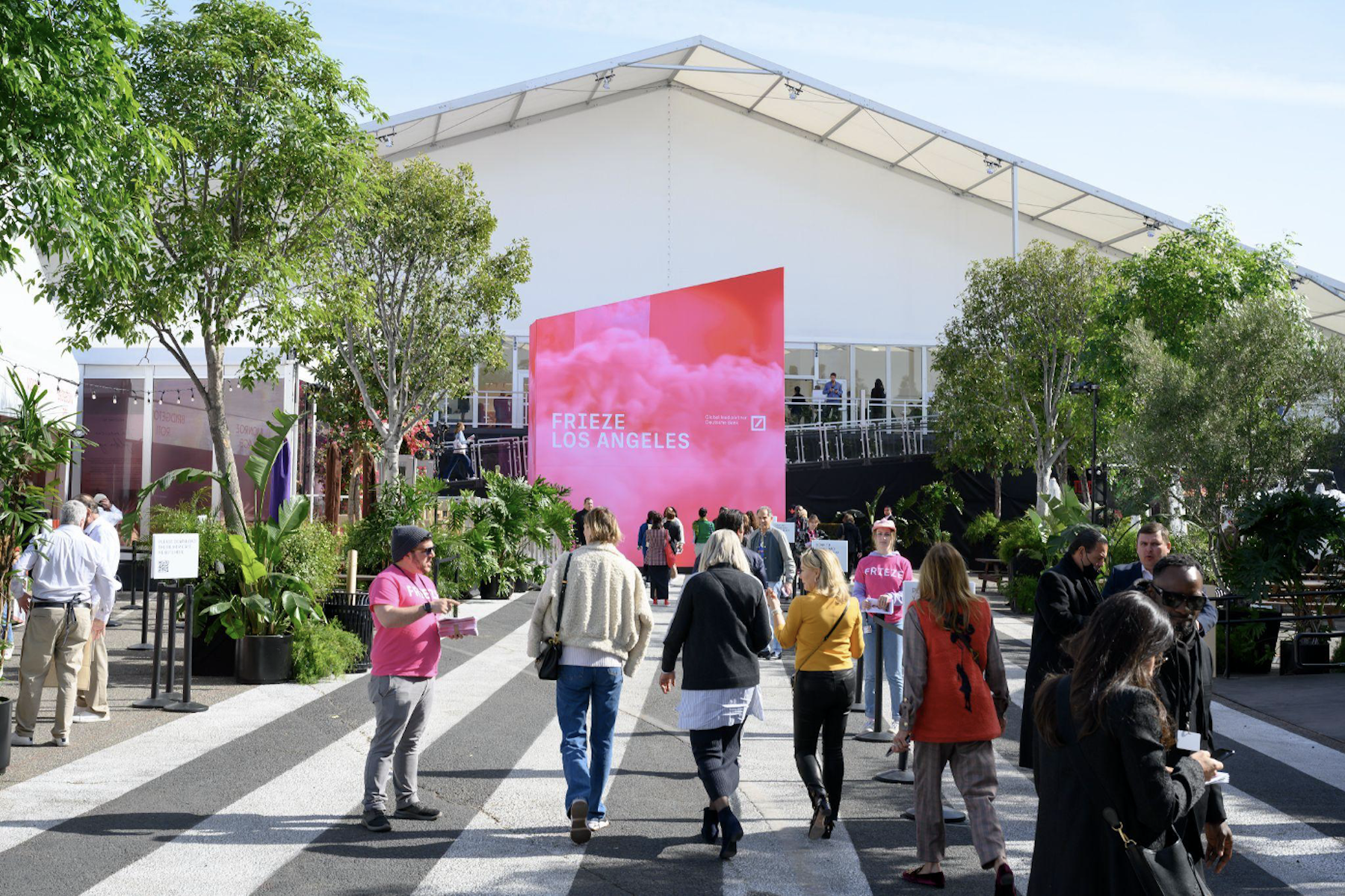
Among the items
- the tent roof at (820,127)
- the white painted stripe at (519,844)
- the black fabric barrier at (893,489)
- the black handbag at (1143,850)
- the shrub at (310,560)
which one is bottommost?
the white painted stripe at (519,844)

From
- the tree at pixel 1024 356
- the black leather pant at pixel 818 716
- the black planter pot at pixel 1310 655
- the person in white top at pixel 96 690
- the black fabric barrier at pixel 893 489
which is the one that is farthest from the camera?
the black fabric barrier at pixel 893 489

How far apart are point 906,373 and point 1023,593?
898 inches

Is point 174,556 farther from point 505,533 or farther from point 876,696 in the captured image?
point 505,533

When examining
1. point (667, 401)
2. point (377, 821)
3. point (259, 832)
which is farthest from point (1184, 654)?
point (667, 401)

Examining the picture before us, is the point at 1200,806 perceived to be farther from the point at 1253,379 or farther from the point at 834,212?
the point at 834,212

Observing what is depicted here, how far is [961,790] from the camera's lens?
5.64 metres

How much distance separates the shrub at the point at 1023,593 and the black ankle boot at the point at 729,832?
49.9ft

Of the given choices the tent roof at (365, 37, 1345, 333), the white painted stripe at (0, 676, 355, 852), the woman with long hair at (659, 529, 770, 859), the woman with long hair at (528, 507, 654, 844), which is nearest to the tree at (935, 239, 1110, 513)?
the tent roof at (365, 37, 1345, 333)

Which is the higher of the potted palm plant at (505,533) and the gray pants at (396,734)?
the potted palm plant at (505,533)

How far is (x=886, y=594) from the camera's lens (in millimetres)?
9336

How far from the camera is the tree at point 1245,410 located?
15516mm

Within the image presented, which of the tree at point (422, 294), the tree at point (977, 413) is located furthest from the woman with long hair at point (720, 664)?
the tree at point (977, 413)

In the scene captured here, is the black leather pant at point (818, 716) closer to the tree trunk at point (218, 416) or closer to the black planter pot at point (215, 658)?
the black planter pot at point (215, 658)

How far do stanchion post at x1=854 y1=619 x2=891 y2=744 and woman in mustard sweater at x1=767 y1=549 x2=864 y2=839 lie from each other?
260 cm
